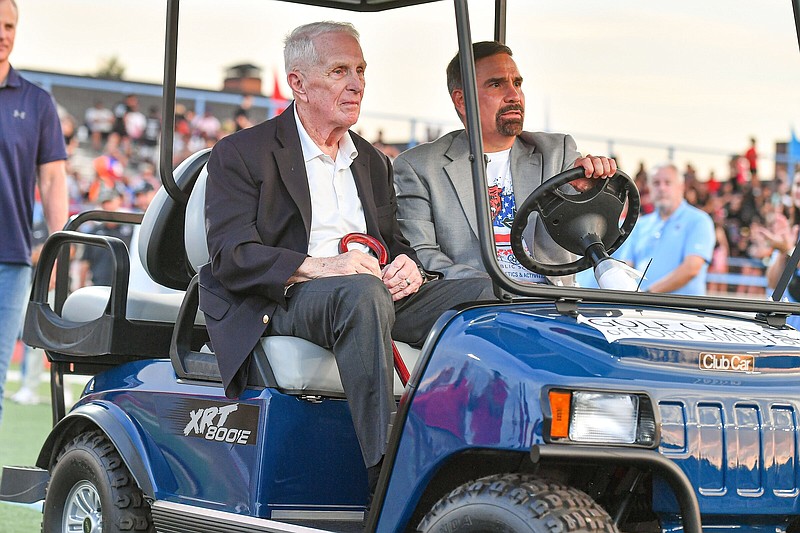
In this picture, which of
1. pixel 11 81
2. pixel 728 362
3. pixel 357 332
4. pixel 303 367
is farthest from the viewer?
pixel 11 81

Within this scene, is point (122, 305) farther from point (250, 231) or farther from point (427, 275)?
point (427, 275)

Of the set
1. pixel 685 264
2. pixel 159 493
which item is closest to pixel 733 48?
pixel 685 264

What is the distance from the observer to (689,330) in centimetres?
328

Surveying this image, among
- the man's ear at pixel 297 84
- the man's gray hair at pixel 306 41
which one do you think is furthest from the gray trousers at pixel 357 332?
the man's gray hair at pixel 306 41

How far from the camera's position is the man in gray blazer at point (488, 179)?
435 cm

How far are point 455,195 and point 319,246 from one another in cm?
54

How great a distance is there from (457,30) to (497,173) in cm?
122

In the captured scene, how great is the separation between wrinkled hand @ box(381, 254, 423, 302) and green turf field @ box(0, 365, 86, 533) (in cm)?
262

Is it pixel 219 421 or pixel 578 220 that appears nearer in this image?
pixel 578 220

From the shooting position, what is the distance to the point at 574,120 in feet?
52.3

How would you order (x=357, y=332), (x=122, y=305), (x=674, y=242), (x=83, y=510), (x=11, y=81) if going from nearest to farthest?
(x=357, y=332), (x=83, y=510), (x=122, y=305), (x=11, y=81), (x=674, y=242)

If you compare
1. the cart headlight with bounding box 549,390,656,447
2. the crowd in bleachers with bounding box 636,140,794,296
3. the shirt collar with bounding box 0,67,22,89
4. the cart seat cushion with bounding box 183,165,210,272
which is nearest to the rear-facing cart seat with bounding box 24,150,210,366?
the cart seat cushion with bounding box 183,165,210,272

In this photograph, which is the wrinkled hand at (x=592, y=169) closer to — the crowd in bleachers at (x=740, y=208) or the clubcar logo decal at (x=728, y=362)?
the clubcar logo decal at (x=728, y=362)

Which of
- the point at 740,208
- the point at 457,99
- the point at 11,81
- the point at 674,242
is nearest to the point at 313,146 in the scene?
the point at 457,99
